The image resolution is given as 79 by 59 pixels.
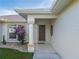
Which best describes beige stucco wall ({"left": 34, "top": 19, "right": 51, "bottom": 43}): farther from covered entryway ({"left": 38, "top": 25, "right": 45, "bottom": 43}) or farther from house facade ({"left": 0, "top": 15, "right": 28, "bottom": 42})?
house facade ({"left": 0, "top": 15, "right": 28, "bottom": 42})

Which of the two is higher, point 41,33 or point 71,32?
point 71,32

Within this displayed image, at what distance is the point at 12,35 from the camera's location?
72.0 feet

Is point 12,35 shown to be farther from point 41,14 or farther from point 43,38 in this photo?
point 41,14

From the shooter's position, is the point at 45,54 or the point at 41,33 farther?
the point at 41,33

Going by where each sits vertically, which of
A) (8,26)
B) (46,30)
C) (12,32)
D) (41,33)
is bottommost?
(41,33)

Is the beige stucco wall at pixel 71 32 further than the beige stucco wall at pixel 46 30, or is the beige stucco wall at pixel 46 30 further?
the beige stucco wall at pixel 46 30

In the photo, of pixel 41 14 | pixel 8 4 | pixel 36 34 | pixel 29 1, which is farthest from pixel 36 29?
pixel 8 4

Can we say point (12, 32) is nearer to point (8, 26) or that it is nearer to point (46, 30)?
point (8, 26)

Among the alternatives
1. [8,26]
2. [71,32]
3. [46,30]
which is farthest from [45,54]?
[8,26]

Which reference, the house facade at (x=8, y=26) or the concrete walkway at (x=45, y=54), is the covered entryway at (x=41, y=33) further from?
the concrete walkway at (x=45, y=54)

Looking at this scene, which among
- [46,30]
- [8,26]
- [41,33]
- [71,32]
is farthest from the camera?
[8,26]

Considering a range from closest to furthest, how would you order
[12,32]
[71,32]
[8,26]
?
[71,32] → [8,26] → [12,32]

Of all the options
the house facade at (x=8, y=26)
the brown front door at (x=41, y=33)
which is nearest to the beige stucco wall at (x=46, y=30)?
the brown front door at (x=41, y=33)

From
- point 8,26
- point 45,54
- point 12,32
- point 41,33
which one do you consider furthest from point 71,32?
point 12,32
